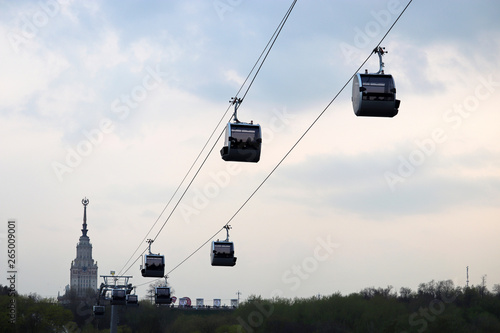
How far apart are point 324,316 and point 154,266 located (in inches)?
3063

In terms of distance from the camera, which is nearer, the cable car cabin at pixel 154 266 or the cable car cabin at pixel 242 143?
the cable car cabin at pixel 242 143

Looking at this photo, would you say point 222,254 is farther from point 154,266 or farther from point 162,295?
point 162,295

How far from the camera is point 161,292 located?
63.4 meters

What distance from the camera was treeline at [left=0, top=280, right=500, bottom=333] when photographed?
110 m

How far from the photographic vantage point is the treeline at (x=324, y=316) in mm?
110375

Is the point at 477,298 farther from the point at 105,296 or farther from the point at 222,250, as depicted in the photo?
the point at 222,250

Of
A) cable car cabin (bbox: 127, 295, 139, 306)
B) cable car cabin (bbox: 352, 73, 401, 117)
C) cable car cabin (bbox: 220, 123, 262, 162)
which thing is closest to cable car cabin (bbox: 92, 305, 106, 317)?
cable car cabin (bbox: 127, 295, 139, 306)

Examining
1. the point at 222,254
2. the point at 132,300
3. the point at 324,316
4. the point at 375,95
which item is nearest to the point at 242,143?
the point at 375,95

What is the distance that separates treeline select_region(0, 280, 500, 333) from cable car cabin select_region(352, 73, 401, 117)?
85017mm

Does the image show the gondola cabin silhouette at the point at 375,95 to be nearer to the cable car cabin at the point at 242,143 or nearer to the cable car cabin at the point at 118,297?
the cable car cabin at the point at 242,143

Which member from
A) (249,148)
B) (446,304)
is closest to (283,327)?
(446,304)

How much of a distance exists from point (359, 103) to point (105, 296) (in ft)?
233

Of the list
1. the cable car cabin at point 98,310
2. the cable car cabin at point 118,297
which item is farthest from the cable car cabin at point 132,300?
the cable car cabin at point 98,310

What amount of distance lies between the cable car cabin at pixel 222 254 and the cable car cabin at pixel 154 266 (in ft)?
33.2
